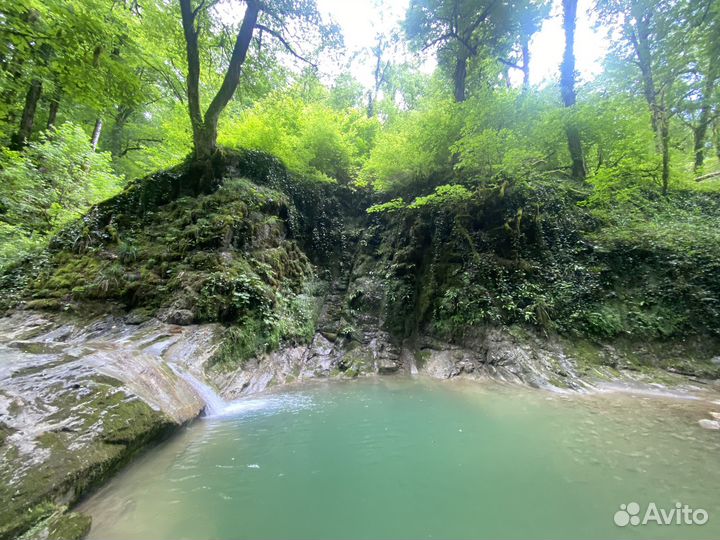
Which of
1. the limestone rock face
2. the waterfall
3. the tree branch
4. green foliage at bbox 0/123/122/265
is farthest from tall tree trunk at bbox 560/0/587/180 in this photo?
green foliage at bbox 0/123/122/265

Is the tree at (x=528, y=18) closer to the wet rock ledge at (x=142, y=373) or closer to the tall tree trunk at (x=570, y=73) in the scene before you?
the tall tree trunk at (x=570, y=73)

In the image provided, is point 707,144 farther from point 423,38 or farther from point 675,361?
point 675,361

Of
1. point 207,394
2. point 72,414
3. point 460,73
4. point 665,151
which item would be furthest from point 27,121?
point 665,151

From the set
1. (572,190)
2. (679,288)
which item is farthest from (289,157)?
(679,288)

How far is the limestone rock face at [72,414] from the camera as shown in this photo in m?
2.28

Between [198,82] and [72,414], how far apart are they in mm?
9068

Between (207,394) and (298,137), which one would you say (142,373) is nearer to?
(207,394)

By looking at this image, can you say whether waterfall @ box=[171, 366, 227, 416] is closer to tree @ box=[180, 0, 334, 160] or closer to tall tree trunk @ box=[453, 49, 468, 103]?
tree @ box=[180, 0, 334, 160]

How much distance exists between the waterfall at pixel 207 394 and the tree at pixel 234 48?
674 centimetres

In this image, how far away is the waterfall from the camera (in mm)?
4906

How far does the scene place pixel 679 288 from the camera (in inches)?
254

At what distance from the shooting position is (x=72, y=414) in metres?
3.03

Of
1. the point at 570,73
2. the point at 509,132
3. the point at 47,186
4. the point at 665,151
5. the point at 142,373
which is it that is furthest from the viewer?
the point at 47,186

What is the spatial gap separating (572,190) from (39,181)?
53.3 ft
